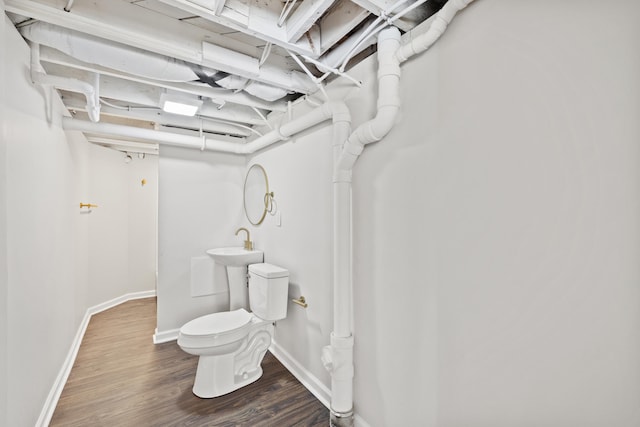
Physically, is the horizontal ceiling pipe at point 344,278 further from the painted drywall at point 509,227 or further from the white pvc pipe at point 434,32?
the white pvc pipe at point 434,32

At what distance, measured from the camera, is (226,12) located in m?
1.23

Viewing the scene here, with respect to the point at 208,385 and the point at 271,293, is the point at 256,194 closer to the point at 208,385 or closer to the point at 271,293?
the point at 271,293

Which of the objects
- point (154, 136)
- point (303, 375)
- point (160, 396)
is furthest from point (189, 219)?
point (303, 375)

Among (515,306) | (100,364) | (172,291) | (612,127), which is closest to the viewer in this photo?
(612,127)

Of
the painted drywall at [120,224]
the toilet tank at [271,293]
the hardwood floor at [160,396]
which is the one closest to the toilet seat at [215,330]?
the toilet tank at [271,293]

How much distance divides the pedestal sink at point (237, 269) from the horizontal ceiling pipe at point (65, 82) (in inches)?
57.9

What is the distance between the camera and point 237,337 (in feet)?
6.84

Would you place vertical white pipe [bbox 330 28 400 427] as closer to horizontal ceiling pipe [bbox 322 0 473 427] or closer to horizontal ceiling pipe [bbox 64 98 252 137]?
horizontal ceiling pipe [bbox 322 0 473 427]

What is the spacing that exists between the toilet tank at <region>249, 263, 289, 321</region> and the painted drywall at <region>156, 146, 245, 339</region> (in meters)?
1.00

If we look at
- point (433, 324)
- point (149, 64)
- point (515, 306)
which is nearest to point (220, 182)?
point (149, 64)

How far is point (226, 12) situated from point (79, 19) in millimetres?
663

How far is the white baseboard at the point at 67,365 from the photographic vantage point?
1.72m

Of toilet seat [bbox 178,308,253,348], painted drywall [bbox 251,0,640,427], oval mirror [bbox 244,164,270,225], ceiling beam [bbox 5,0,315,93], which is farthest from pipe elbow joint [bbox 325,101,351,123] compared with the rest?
toilet seat [bbox 178,308,253,348]

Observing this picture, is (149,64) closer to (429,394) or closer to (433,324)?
(433,324)
